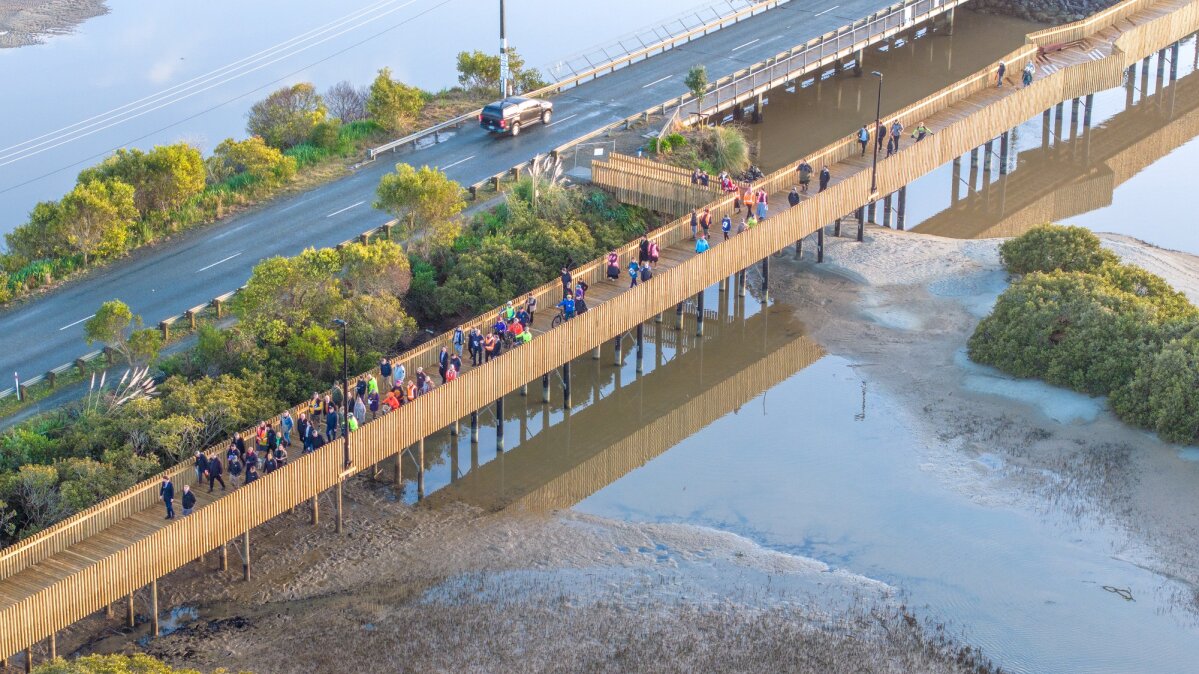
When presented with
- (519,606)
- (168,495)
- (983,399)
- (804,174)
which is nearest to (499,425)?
(519,606)

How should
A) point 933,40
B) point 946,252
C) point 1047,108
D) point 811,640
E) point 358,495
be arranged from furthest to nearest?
point 933,40
point 1047,108
point 946,252
point 358,495
point 811,640

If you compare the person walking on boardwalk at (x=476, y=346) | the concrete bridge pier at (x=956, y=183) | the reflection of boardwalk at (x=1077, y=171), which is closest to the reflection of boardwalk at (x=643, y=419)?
the person walking on boardwalk at (x=476, y=346)

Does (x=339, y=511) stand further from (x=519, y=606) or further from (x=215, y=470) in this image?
(x=519, y=606)

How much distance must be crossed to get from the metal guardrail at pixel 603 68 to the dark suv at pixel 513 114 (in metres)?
1.76

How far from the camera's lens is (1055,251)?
199 feet

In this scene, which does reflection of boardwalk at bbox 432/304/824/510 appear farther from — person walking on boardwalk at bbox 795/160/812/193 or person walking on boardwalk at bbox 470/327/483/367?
person walking on boardwalk at bbox 795/160/812/193

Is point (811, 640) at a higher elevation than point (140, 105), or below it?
below

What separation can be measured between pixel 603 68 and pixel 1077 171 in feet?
70.6

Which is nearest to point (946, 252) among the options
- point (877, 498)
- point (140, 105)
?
point (877, 498)

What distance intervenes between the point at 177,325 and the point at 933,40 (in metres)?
49.9

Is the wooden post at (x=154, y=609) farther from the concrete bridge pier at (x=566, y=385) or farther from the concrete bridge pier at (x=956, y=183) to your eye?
the concrete bridge pier at (x=956, y=183)

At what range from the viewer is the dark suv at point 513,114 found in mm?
69375

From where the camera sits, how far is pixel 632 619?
42969mm

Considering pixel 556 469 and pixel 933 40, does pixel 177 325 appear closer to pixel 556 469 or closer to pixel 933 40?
pixel 556 469
